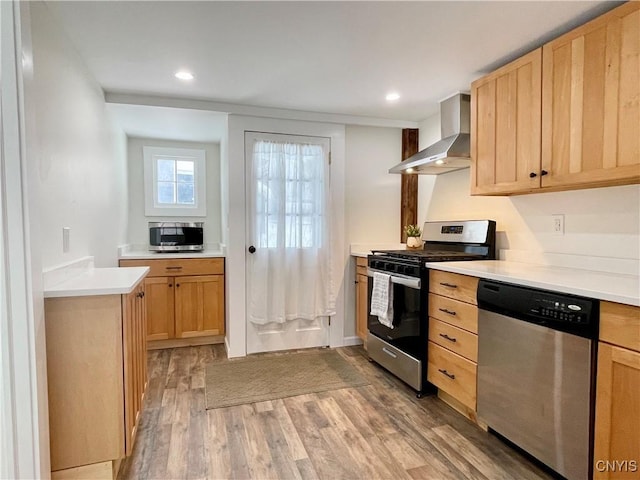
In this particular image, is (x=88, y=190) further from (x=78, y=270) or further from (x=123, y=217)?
(x=123, y=217)

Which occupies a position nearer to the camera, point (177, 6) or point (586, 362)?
point (586, 362)

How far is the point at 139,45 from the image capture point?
6.68ft

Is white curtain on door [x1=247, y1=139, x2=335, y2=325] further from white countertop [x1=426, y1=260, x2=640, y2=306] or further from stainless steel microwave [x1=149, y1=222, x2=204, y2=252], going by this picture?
white countertop [x1=426, y1=260, x2=640, y2=306]

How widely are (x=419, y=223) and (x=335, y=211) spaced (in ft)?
2.93

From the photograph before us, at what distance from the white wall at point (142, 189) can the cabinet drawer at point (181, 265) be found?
798mm

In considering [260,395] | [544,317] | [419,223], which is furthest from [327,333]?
[544,317]

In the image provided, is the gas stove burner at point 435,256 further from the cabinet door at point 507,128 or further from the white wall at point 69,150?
the white wall at point 69,150

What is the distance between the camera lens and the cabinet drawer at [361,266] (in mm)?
3324

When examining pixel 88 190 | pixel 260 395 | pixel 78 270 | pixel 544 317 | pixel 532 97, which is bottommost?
pixel 260 395

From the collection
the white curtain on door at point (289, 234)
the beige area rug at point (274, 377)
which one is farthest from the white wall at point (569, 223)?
the beige area rug at point (274, 377)

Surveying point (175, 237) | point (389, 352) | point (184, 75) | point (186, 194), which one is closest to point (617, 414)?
point (389, 352)

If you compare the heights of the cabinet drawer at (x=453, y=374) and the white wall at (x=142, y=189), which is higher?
the white wall at (x=142, y=189)

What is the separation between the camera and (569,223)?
2.15 m

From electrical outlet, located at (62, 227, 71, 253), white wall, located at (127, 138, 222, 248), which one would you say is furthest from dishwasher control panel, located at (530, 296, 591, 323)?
white wall, located at (127, 138, 222, 248)
